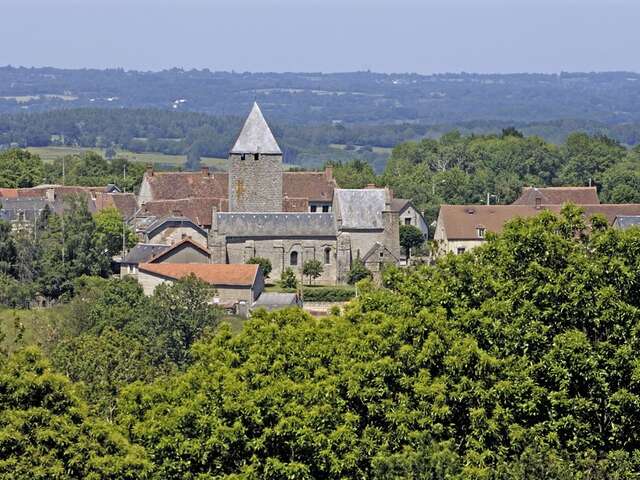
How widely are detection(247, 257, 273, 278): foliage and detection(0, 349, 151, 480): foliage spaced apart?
4501 centimetres

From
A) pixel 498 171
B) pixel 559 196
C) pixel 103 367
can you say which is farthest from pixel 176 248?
pixel 498 171

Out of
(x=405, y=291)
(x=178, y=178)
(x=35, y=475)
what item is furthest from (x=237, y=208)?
(x=35, y=475)

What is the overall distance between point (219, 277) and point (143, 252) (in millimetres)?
6831

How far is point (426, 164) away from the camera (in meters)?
121

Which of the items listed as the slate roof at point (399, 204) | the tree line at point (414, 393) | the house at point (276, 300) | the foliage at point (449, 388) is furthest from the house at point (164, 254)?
the foliage at point (449, 388)

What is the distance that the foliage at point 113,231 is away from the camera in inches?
2751

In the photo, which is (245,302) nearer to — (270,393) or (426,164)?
(270,393)

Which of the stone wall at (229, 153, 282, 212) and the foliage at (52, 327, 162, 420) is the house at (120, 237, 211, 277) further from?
the foliage at (52, 327, 162, 420)

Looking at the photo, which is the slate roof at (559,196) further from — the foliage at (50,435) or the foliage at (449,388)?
the foliage at (50,435)

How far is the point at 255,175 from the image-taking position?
74062 millimetres

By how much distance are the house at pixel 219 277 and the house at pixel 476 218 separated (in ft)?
43.4

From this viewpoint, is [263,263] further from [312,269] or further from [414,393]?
[414,393]

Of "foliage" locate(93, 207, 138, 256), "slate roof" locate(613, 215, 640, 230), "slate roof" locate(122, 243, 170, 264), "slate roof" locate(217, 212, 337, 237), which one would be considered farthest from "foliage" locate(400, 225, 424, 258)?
"slate roof" locate(122, 243, 170, 264)

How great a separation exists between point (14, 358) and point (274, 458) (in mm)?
4098
